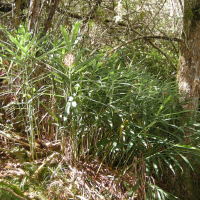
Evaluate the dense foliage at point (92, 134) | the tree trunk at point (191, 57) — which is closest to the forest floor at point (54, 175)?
the dense foliage at point (92, 134)

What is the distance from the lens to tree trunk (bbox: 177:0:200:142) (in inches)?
73.3

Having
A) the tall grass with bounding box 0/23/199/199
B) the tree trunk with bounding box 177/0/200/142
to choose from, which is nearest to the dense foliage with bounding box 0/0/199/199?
the tall grass with bounding box 0/23/199/199

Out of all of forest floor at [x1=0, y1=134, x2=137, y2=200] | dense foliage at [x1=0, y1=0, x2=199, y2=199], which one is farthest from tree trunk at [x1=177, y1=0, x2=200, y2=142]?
forest floor at [x1=0, y1=134, x2=137, y2=200]

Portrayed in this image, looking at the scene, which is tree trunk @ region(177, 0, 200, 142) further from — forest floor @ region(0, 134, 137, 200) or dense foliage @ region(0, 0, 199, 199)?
forest floor @ region(0, 134, 137, 200)

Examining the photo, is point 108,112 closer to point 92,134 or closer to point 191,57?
point 92,134

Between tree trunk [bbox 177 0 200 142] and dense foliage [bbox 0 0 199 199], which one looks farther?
tree trunk [bbox 177 0 200 142]

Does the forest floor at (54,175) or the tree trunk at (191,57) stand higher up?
the tree trunk at (191,57)

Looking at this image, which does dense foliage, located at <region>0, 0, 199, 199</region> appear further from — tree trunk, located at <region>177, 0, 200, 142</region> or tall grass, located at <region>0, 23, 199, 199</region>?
tree trunk, located at <region>177, 0, 200, 142</region>

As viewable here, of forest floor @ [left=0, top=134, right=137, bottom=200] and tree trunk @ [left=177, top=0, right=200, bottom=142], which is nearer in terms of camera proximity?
forest floor @ [left=0, top=134, right=137, bottom=200]

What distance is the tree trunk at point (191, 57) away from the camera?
186cm

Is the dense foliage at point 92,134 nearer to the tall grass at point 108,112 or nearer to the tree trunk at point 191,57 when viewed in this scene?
the tall grass at point 108,112

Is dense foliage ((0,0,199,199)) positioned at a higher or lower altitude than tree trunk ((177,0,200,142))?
lower

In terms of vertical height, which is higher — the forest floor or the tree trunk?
the tree trunk

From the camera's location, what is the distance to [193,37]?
1.87 metres
